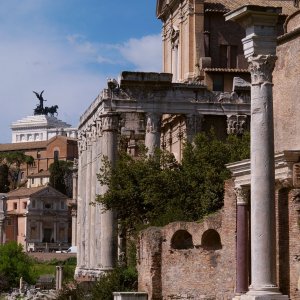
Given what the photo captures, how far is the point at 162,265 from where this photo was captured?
24.0 metres

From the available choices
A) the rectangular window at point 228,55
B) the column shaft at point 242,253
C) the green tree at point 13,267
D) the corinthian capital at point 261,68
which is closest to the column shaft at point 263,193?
the corinthian capital at point 261,68

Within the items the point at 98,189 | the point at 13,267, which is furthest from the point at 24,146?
the point at 98,189

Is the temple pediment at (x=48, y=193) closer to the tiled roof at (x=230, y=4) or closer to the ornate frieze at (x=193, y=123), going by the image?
the tiled roof at (x=230, y=4)

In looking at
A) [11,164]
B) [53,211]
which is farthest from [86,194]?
[11,164]

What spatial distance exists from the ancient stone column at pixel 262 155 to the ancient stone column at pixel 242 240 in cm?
344

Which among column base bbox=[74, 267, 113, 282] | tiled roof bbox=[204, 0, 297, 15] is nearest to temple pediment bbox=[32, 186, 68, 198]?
column base bbox=[74, 267, 113, 282]

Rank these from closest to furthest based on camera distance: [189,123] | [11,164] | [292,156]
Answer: [292,156] < [189,123] < [11,164]

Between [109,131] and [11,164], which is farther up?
[11,164]

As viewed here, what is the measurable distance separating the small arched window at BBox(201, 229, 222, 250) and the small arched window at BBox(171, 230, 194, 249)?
1139 mm

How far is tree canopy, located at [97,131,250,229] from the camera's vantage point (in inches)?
1201

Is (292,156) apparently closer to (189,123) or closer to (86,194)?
(189,123)

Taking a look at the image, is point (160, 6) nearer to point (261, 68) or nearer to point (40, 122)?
point (261, 68)

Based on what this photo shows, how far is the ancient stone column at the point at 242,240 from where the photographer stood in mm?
19938

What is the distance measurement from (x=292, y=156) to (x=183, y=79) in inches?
1128
